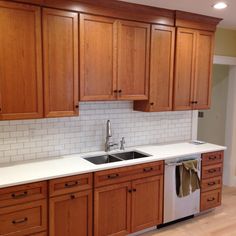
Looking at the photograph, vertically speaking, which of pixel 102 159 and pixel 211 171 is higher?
pixel 102 159

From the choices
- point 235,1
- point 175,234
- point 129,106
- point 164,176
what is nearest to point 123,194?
point 164,176

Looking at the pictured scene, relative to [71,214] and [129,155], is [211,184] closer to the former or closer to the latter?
[129,155]

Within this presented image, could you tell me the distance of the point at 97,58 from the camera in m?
2.87

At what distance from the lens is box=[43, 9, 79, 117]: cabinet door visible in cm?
259

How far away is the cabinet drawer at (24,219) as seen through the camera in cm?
229

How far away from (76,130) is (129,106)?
30.9 inches

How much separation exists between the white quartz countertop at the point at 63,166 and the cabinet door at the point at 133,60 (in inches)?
28.4

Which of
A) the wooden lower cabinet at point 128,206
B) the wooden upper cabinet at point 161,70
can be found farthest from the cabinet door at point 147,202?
the wooden upper cabinet at point 161,70

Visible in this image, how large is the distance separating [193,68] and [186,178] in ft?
4.65

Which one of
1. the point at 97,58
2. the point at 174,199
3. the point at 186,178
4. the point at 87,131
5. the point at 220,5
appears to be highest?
the point at 220,5

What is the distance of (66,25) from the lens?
105 inches

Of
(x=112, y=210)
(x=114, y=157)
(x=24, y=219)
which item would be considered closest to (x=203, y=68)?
(x=114, y=157)

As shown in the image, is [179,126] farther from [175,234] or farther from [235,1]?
[235,1]

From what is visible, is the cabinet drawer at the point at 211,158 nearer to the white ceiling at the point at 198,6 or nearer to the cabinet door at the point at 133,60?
the cabinet door at the point at 133,60
